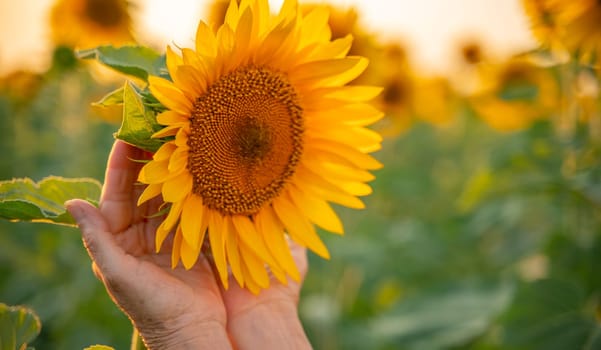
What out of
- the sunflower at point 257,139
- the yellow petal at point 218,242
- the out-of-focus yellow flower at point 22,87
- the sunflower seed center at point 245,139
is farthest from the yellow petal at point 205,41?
the out-of-focus yellow flower at point 22,87

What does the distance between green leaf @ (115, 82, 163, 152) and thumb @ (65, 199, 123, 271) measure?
0.15 metres

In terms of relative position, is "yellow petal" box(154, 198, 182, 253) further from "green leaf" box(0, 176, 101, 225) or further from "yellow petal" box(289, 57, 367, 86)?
"yellow petal" box(289, 57, 367, 86)

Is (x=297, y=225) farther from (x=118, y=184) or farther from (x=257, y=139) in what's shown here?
(x=118, y=184)

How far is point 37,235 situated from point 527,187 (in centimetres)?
239

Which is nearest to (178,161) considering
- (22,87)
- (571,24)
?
(571,24)

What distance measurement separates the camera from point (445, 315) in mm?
3215

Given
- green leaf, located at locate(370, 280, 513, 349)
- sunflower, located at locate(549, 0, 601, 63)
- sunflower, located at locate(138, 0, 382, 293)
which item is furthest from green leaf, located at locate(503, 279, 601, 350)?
sunflower, located at locate(138, 0, 382, 293)

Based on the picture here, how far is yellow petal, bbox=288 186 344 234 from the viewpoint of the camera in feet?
5.21

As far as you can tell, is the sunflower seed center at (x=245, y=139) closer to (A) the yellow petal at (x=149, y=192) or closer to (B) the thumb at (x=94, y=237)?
(A) the yellow petal at (x=149, y=192)

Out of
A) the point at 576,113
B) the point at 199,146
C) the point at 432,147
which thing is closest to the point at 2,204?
the point at 199,146

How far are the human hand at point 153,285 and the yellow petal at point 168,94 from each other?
0.13 metres

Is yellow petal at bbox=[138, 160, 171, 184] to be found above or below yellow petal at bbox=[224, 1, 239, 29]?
below

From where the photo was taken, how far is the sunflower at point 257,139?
4.25 feet

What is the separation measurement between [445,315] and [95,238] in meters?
2.34
